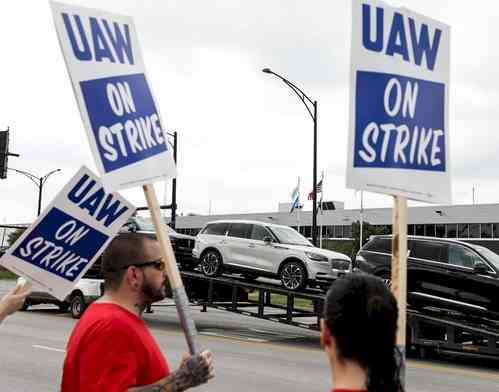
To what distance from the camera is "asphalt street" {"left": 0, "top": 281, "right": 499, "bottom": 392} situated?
33.3ft

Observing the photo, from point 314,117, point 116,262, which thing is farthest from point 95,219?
point 314,117

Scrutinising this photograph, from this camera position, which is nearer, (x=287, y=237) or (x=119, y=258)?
(x=119, y=258)

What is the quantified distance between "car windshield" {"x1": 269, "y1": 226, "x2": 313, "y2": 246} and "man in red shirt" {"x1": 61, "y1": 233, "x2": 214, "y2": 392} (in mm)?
13575

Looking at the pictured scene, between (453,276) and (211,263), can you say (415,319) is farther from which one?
(211,263)

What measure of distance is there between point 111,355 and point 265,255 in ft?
45.8

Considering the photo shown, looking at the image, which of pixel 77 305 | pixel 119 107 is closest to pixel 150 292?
pixel 119 107

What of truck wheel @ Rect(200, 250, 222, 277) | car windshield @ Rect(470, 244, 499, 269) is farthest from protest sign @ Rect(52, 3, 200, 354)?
truck wheel @ Rect(200, 250, 222, 277)

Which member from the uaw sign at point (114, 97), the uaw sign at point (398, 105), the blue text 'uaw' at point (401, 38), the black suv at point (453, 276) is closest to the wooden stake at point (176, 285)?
the uaw sign at point (114, 97)

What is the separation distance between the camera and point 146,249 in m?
3.17

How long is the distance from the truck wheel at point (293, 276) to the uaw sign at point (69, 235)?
12454mm

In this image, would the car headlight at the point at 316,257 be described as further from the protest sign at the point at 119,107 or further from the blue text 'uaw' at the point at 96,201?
the protest sign at the point at 119,107

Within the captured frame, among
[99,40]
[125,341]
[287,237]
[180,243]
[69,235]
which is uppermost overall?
[99,40]

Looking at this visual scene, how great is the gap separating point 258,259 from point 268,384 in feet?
22.4

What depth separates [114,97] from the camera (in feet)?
10.6
